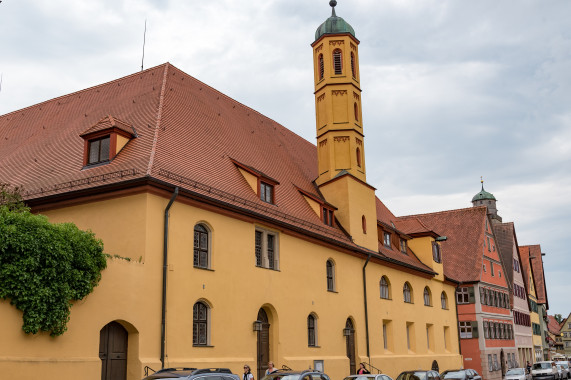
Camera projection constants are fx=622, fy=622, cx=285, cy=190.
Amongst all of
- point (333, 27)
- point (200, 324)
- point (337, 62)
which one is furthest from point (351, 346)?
point (333, 27)

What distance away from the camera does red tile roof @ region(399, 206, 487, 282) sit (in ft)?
163

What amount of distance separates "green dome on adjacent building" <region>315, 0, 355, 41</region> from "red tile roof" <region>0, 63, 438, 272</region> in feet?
20.3

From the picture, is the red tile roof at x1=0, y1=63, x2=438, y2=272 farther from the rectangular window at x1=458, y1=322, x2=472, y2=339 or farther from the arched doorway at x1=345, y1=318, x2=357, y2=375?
the rectangular window at x1=458, y1=322, x2=472, y2=339

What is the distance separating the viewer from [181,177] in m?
20.1

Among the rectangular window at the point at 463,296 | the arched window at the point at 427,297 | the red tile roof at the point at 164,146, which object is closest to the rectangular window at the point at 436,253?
the arched window at the point at 427,297

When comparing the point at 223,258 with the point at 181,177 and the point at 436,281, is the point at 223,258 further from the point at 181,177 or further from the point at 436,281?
the point at 436,281

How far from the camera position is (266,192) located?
Answer: 25.3 m

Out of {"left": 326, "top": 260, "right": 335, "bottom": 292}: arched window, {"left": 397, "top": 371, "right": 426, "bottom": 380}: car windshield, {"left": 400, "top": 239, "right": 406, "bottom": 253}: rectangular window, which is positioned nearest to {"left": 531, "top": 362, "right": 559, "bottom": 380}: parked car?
{"left": 400, "top": 239, "right": 406, "bottom": 253}: rectangular window

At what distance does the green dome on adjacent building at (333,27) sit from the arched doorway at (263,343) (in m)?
17.5

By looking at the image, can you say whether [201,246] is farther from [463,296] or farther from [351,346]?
[463,296]

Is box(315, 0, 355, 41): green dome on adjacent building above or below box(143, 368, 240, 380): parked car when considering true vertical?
above

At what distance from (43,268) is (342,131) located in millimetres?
20447

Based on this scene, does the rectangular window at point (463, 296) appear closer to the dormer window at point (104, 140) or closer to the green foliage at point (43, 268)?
the dormer window at point (104, 140)

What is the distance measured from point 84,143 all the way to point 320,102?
50.5ft
